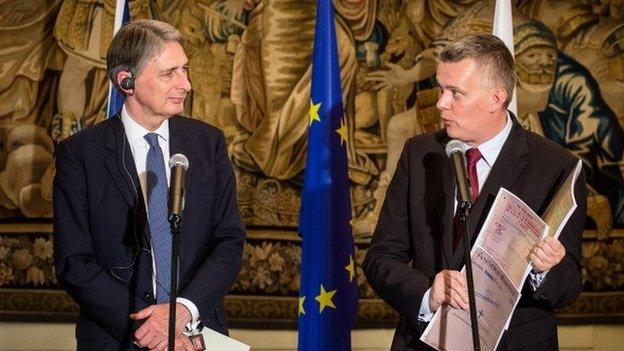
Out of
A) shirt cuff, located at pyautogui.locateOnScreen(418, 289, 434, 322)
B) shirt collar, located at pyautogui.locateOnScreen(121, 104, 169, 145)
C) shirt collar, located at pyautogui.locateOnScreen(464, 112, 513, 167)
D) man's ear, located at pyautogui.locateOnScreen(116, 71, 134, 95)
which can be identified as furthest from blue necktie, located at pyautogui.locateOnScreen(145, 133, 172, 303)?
shirt collar, located at pyautogui.locateOnScreen(464, 112, 513, 167)

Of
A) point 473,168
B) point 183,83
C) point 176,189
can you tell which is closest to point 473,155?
point 473,168

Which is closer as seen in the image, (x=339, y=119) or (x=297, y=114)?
(x=339, y=119)

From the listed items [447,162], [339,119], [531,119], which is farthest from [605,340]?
[447,162]

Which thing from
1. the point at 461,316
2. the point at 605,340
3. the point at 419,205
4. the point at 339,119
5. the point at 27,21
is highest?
the point at 27,21

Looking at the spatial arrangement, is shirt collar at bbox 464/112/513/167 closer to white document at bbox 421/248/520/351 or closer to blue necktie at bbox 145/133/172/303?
white document at bbox 421/248/520/351

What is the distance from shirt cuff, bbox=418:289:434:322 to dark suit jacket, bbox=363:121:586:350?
1 centimetres

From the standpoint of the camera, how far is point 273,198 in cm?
705

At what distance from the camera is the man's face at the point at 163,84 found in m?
3.89

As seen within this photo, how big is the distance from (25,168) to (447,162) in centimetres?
385

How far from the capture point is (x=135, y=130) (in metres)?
3.96

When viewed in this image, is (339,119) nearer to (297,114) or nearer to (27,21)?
(297,114)

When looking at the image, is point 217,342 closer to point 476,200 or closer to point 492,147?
point 476,200

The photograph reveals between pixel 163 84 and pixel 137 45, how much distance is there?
0.18m

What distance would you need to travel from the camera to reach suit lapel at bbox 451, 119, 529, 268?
3717 millimetres
